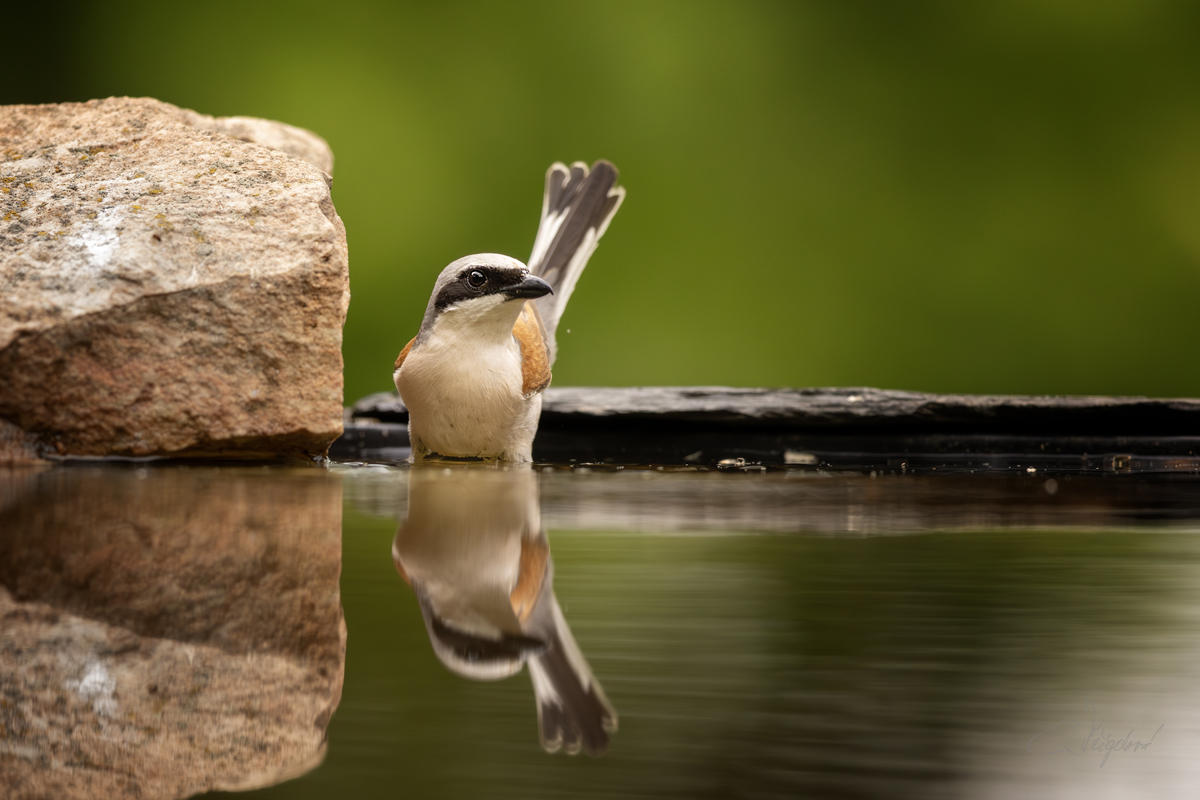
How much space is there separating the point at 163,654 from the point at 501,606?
25 cm

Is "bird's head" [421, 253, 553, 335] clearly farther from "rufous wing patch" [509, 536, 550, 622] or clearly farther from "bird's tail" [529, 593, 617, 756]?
"bird's tail" [529, 593, 617, 756]

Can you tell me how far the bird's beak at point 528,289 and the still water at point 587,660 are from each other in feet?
4.06

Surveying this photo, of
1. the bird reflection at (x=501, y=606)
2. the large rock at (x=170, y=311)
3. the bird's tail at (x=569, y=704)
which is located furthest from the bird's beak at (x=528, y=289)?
the bird's tail at (x=569, y=704)

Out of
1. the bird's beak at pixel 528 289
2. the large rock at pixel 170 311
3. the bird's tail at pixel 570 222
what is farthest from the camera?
the bird's tail at pixel 570 222

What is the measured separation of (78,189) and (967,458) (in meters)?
2.58

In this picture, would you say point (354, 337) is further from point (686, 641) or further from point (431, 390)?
point (686, 641)

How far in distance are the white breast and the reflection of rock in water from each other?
1.30m

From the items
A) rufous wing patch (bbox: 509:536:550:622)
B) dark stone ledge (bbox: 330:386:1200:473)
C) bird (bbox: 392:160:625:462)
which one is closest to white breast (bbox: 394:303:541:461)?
bird (bbox: 392:160:625:462)

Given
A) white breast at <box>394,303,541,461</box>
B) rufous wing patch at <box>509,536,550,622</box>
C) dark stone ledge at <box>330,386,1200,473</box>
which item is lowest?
dark stone ledge at <box>330,386,1200,473</box>

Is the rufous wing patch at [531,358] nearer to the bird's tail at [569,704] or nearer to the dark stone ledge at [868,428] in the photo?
the dark stone ledge at [868,428]

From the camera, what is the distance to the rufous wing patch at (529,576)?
0.80 m

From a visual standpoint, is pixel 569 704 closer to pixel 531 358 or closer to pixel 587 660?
pixel 587 660

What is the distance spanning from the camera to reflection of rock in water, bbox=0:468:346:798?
0.49 m

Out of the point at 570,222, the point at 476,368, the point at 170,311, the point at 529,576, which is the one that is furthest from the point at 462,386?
the point at 529,576
